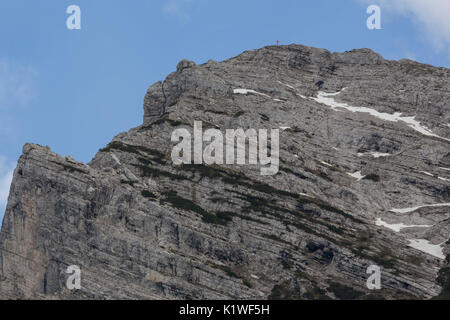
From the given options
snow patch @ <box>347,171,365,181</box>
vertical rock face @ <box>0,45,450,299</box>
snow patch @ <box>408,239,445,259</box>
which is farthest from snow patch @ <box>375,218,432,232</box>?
snow patch @ <box>347,171,365,181</box>

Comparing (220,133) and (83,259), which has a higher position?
(220,133)

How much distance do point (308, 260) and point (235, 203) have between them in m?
17.0

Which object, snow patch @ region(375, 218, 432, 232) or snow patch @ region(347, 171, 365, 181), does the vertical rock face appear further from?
snow patch @ region(347, 171, 365, 181)

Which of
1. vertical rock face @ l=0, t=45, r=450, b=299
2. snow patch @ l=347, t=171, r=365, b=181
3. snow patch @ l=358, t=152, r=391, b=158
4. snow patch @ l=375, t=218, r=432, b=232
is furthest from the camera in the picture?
snow patch @ l=358, t=152, r=391, b=158

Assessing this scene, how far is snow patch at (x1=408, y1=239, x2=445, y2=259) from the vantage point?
163 meters

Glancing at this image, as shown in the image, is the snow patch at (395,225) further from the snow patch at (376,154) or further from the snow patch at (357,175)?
the snow patch at (376,154)

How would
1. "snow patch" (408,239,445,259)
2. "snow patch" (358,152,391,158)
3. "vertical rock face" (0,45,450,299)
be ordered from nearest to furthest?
"vertical rock face" (0,45,450,299)
"snow patch" (408,239,445,259)
"snow patch" (358,152,391,158)

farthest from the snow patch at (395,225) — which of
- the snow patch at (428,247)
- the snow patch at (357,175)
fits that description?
the snow patch at (357,175)

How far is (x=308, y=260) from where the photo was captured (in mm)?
157000

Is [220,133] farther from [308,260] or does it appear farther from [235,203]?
[308,260]

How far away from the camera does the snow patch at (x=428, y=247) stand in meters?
163

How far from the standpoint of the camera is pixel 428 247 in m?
166
